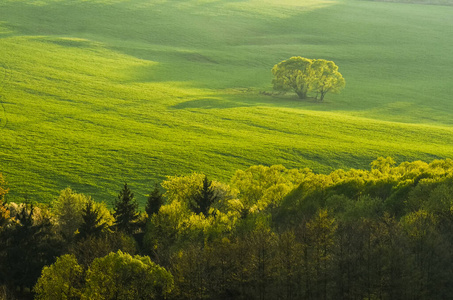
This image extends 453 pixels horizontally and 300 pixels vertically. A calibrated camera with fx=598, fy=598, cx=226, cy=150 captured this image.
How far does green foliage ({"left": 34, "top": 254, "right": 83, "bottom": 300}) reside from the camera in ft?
106

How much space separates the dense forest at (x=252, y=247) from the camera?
32.4 meters

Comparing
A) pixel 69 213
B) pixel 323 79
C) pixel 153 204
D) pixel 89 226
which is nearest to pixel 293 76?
pixel 323 79

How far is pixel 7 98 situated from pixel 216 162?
3511 centimetres

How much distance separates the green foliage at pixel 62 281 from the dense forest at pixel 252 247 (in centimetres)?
6

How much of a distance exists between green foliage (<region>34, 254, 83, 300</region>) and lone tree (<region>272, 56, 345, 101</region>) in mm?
73454

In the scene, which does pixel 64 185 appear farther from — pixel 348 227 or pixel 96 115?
pixel 348 227

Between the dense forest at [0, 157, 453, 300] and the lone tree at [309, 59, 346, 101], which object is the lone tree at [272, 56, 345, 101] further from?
the dense forest at [0, 157, 453, 300]

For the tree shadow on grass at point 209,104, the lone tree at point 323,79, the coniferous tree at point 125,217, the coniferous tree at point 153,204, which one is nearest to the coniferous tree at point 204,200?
the coniferous tree at point 153,204

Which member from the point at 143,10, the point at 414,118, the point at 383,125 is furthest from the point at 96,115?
the point at 143,10

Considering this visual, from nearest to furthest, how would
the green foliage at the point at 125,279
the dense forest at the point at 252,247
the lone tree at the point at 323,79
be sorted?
the green foliage at the point at 125,279 < the dense forest at the point at 252,247 < the lone tree at the point at 323,79

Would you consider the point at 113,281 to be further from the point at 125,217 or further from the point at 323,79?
the point at 323,79

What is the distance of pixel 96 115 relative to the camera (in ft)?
269

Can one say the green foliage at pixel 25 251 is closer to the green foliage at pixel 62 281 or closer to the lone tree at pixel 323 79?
the green foliage at pixel 62 281

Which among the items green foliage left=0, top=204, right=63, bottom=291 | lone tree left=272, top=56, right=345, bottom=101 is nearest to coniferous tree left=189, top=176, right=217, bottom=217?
green foliage left=0, top=204, right=63, bottom=291
